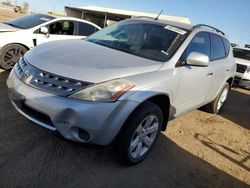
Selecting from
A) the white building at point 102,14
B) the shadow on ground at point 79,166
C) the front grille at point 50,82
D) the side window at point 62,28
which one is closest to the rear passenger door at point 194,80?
the shadow on ground at point 79,166

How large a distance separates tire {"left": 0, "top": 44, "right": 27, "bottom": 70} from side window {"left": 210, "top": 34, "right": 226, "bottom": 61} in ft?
14.0

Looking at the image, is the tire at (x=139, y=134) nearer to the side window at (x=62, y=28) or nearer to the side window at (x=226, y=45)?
the side window at (x=226, y=45)

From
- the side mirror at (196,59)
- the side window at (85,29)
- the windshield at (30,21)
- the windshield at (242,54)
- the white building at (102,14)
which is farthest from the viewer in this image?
the white building at (102,14)

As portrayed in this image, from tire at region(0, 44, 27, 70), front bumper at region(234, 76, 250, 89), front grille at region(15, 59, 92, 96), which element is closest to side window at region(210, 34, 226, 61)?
front grille at region(15, 59, 92, 96)

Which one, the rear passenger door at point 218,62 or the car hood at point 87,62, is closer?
the car hood at point 87,62

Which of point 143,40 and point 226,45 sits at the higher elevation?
point 143,40

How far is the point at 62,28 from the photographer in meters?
7.45

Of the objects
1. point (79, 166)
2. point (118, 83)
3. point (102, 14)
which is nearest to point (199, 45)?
point (118, 83)

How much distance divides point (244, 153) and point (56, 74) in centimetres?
334

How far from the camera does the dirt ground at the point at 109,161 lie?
292 cm

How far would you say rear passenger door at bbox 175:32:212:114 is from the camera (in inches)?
151

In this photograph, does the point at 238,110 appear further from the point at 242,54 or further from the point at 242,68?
the point at 242,54

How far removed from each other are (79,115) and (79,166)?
78 centimetres

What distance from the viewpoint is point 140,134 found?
333cm
